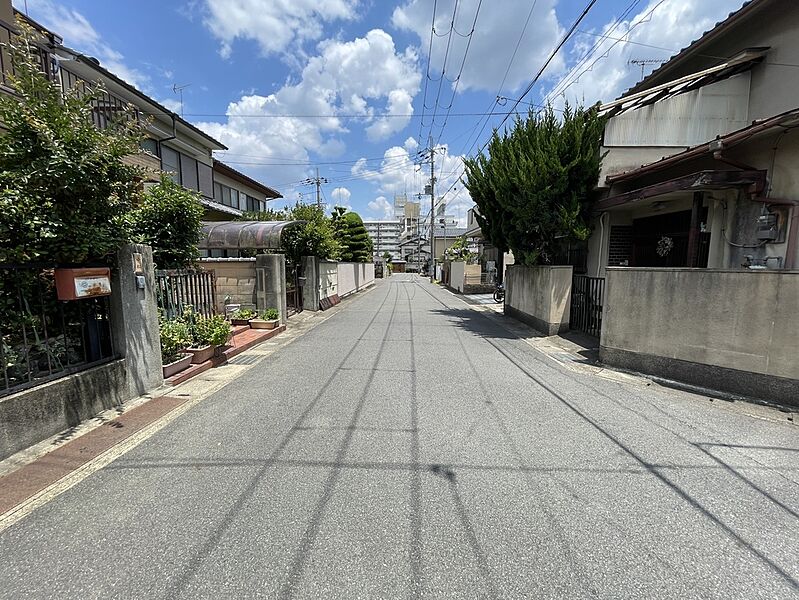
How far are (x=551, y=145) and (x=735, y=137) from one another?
3444 millimetres

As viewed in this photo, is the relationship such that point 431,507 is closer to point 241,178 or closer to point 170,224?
point 170,224

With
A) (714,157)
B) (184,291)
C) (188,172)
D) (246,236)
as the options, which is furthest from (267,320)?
(714,157)

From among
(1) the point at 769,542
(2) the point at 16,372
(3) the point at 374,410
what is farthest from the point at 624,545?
(2) the point at 16,372

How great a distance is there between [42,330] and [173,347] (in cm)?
193

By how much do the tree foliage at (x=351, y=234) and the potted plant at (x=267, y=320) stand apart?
525 inches

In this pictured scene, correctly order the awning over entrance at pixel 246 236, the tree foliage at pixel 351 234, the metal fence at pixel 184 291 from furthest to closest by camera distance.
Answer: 1. the tree foliage at pixel 351 234
2. the awning over entrance at pixel 246 236
3. the metal fence at pixel 184 291

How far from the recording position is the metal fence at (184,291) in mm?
6043

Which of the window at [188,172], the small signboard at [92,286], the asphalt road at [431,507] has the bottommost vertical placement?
the asphalt road at [431,507]

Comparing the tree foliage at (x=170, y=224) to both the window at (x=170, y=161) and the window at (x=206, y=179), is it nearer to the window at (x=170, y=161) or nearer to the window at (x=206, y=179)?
the window at (x=170, y=161)

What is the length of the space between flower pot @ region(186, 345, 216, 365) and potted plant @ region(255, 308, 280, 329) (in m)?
2.95

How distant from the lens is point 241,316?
30.7 feet

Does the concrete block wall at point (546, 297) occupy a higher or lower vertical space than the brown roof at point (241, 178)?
lower

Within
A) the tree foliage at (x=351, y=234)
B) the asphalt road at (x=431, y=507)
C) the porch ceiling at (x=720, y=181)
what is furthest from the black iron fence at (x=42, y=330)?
the tree foliage at (x=351, y=234)

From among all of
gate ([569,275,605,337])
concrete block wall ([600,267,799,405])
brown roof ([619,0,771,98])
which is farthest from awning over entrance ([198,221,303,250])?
brown roof ([619,0,771,98])
